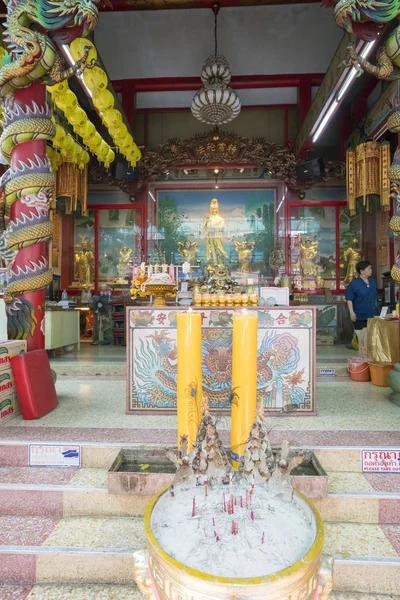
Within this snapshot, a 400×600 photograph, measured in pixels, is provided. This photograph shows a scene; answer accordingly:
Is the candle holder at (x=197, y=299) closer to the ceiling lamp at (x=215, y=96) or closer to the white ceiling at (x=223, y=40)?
the ceiling lamp at (x=215, y=96)

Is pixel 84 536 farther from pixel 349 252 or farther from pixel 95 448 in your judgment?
pixel 349 252

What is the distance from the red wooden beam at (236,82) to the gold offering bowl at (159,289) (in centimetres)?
489

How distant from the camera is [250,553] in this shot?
65 centimetres

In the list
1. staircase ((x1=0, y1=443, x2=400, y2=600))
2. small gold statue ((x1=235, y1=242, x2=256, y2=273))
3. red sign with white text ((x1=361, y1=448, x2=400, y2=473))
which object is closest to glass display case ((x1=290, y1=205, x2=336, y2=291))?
small gold statue ((x1=235, y1=242, x2=256, y2=273))

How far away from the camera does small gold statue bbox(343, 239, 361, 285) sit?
6504 mm

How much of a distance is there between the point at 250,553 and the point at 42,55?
2696 millimetres

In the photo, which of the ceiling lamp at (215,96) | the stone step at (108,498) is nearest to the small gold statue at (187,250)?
the ceiling lamp at (215,96)

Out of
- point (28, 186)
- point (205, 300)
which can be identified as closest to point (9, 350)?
point (28, 186)

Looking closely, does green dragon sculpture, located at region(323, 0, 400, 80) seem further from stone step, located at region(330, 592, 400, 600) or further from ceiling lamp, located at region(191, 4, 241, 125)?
stone step, located at region(330, 592, 400, 600)

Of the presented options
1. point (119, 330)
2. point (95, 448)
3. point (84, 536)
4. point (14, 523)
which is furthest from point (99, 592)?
point (119, 330)

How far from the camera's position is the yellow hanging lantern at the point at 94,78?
3387 millimetres

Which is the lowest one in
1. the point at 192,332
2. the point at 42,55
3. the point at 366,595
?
the point at 366,595

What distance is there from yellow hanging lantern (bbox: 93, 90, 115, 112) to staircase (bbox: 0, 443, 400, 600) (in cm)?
336

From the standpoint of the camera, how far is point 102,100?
374 centimetres
